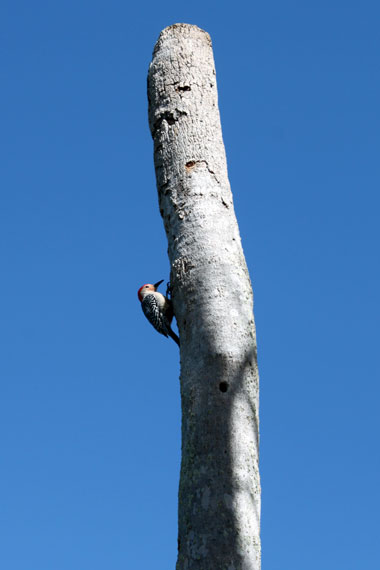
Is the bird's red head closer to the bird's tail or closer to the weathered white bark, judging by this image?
the bird's tail

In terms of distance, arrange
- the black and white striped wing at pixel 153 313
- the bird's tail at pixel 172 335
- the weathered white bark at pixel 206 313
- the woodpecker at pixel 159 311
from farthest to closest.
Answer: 1. the black and white striped wing at pixel 153 313
2. the woodpecker at pixel 159 311
3. the bird's tail at pixel 172 335
4. the weathered white bark at pixel 206 313

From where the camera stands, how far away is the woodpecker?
21.2 feet

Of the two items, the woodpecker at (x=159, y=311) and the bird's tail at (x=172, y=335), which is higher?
the woodpecker at (x=159, y=311)

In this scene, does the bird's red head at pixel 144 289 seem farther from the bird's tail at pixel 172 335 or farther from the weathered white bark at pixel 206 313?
the weathered white bark at pixel 206 313

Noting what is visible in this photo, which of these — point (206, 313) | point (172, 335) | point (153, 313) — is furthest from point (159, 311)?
point (206, 313)

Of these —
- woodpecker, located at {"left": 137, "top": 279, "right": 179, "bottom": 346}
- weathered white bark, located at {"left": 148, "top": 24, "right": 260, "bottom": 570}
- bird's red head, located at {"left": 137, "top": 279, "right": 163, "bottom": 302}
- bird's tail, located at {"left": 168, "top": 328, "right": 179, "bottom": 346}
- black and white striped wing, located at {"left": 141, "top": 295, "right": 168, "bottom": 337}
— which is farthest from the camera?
bird's red head, located at {"left": 137, "top": 279, "right": 163, "bottom": 302}

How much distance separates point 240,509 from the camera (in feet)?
11.1

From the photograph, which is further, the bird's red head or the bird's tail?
the bird's red head

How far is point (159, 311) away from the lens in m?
6.67

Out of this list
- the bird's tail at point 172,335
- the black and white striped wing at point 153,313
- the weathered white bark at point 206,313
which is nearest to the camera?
the weathered white bark at point 206,313

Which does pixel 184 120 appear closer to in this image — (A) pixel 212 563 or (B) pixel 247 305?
(B) pixel 247 305

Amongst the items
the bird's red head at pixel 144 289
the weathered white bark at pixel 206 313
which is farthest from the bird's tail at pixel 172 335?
the weathered white bark at pixel 206 313

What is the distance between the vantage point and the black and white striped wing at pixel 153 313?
656 cm

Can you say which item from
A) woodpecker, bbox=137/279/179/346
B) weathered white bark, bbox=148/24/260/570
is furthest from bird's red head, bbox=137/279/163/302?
weathered white bark, bbox=148/24/260/570
